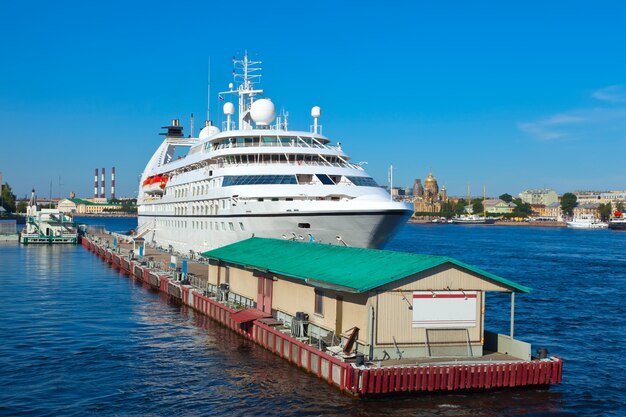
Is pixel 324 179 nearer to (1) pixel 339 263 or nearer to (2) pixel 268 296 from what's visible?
(2) pixel 268 296

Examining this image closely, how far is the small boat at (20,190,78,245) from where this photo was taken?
9385 centimetres

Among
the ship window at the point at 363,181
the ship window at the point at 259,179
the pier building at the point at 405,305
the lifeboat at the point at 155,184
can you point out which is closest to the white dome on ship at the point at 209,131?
the lifeboat at the point at 155,184

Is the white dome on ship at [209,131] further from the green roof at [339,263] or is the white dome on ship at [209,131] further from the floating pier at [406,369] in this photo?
the floating pier at [406,369]

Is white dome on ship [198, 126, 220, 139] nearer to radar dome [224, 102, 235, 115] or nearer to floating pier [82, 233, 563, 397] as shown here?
radar dome [224, 102, 235, 115]

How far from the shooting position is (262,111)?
56.7 metres

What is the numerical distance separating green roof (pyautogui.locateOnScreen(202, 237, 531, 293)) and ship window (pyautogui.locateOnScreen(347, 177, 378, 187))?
43.9ft

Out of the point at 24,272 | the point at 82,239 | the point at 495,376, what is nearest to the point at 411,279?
the point at 495,376

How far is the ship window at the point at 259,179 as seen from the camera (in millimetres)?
45513

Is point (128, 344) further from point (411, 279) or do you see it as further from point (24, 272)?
point (24, 272)

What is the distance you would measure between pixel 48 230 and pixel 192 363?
77293 millimetres

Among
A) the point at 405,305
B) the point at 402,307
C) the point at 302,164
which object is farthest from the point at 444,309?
the point at 302,164

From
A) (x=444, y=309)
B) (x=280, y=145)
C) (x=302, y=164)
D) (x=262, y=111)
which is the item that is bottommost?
Answer: (x=444, y=309)

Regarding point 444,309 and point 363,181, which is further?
point 363,181

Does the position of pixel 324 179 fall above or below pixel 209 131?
below
